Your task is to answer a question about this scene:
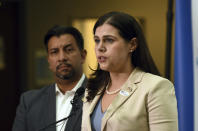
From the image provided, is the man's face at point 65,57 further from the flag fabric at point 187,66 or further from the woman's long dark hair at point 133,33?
the woman's long dark hair at point 133,33

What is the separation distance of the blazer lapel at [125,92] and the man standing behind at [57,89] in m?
0.66

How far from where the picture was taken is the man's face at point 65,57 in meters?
2.43

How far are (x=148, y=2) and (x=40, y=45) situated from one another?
4.70 ft

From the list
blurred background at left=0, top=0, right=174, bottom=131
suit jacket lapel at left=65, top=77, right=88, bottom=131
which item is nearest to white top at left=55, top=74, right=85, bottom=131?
suit jacket lapel at left=65, top=77, right=88, bottom=131

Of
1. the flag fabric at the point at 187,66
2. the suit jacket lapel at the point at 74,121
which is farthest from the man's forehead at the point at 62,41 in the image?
the flag fabric at the point at 187,66

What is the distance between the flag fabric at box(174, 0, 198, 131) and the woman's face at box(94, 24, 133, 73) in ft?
2.13

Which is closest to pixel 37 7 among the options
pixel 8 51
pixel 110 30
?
pixel 8 51

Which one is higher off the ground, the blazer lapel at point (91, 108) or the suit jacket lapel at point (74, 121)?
the blazer lapel at point (91, 108)

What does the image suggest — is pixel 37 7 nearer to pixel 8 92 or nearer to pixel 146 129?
pixel 8 92

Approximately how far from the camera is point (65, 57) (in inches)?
96.3

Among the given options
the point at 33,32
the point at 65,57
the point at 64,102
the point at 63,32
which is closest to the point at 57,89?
the point at 64,102

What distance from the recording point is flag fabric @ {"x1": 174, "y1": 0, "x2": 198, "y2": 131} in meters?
2.19

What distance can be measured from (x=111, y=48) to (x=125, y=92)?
19cm

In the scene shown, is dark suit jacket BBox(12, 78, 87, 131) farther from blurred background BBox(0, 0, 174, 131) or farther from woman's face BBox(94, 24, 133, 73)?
blurred background BBox(0, 0, 174, 131)
